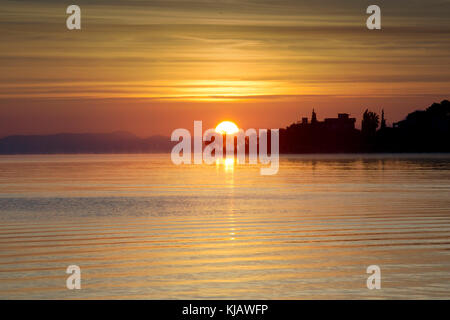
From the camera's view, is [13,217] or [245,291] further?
[13,217]

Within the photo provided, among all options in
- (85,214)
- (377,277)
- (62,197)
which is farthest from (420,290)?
(62,197)

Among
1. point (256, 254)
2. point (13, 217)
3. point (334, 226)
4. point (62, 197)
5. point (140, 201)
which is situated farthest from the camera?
point (62, 197)

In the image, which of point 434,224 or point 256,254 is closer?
point 256,254

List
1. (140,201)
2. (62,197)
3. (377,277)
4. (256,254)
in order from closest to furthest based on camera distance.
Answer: (377,277), (256,254), (140,201), (62,197)

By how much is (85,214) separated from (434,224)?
19.3 metres

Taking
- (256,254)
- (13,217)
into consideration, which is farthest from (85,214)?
(256,254)

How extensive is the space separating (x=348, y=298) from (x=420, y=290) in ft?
6.65

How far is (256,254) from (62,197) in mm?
32740
